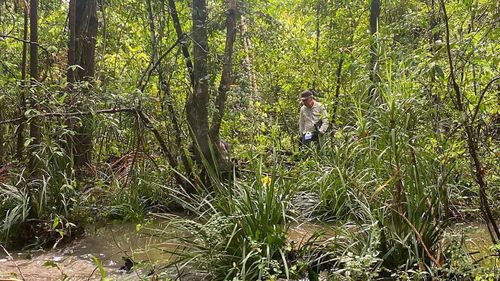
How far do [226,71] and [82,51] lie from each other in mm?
2280

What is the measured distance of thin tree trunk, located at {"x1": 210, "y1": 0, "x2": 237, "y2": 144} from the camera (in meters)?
7.84

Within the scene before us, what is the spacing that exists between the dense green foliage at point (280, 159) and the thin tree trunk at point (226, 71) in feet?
0.41

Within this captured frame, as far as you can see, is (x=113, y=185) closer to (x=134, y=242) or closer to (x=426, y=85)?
(x=134, y=242)

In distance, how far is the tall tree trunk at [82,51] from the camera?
7.69 metres

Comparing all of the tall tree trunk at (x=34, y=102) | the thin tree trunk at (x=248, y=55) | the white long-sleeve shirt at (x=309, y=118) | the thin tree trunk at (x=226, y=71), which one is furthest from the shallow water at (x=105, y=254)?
the white long-sleeve shirt at (x=309, y=118)

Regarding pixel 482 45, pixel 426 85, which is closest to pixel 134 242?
pixel 426 85

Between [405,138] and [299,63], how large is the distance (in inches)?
377

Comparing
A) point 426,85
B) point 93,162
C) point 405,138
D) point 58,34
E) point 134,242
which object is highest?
point 58,34

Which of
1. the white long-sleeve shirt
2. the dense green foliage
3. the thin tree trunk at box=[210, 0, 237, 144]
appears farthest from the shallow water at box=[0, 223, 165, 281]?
the white long-sleeve shirt

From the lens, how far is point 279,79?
13969 millimetres

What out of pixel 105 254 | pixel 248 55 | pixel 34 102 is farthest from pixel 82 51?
pixel 248 55

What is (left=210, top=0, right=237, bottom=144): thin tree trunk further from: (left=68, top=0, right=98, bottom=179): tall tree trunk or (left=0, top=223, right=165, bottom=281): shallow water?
(left=0, top=223, right=165, bottom=281): shallow water

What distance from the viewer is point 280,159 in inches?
253

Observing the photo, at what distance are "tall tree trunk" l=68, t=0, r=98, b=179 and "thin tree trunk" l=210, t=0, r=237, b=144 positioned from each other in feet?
6.08
